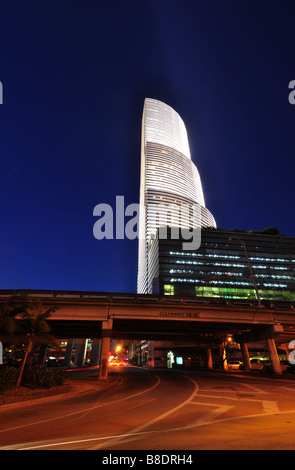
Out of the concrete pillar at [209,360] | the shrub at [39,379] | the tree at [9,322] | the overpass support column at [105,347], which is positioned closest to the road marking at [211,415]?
the shrub at [39,379]

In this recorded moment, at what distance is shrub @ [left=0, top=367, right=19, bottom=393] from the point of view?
13.7 m

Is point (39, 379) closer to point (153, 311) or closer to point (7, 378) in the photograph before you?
point (7, 378)

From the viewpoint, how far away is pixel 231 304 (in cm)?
3103

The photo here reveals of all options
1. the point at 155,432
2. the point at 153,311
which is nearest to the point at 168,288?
the point at 153,311

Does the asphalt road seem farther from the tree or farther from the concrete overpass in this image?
the concrete overpass

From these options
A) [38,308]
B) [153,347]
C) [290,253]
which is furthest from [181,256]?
[38,308]

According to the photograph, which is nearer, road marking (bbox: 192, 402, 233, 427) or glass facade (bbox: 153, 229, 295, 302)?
road marking (bbox: 192, 402, 233, 427)

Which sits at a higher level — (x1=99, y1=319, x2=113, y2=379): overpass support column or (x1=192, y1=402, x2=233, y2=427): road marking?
(x1=99, y1=319, x2=113, y2=379): overpass support column

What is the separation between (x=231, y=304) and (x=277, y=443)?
27.5m

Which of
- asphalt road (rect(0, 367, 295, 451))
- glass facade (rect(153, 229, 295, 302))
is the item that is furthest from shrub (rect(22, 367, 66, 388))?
glass facade (rect(153, 229, 295, 302))

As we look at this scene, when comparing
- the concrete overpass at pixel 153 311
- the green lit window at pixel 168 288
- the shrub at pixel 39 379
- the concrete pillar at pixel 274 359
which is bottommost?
the shrub at pixel 39 379

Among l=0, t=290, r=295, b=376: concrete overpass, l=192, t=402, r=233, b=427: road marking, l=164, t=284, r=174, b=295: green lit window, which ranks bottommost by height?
l=192, t=402, r=233, b=427: road marking

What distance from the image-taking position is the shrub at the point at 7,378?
44.9 feet

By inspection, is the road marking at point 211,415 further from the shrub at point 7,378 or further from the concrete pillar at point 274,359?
the concrete pillar at point 274,359
